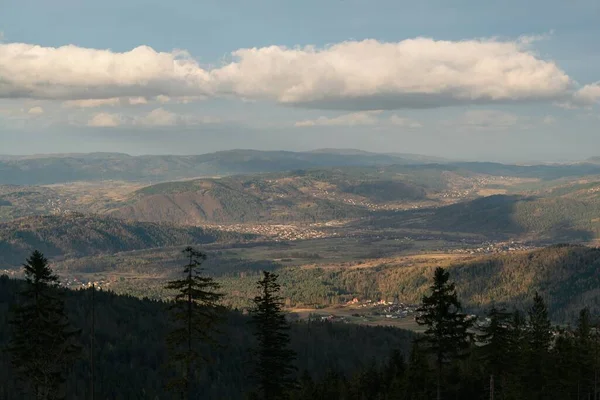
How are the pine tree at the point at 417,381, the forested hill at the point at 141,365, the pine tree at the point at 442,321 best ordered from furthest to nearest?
the forested hill at the point at 141,365 → the pine tree at the point at 417,381 → the pine tree at the point at 442,321

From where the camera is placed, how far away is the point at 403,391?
81.9 m

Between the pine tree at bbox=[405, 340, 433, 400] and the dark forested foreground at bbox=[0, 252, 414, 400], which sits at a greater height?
the pine tree at bbox=[405, 340, 433, 400]

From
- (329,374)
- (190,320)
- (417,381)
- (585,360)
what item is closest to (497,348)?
(585,360)

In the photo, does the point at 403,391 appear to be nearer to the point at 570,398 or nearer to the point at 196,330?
the point at 570,398

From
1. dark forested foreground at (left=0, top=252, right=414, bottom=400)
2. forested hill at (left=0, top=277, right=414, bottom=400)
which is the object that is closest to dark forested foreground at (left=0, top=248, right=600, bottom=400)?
dark forested foreground at (left=0, top=252, right=414, bottom=400)

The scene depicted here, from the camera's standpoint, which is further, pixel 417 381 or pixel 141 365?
pixel 141 365

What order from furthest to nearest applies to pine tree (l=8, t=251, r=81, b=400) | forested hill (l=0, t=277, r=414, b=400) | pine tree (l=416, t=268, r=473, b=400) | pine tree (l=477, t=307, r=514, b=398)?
forested hill (l=0, t=277, r=414, b=400) < pine tree (l=477, t=307, r=514, b=398) < pine tree (l=8, t=251, r=81, b=400) < pine tree (l=416, t=268, r=473, b=400)

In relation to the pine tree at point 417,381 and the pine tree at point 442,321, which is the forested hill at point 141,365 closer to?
the pine tree at point 417,381

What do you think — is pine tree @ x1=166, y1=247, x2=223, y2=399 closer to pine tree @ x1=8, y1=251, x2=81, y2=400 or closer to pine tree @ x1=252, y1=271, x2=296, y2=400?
pine tree @ x1=252, y1=271, x2=296, y2=400

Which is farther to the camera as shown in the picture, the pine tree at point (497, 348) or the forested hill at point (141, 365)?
the forested hill at point (141, 365)

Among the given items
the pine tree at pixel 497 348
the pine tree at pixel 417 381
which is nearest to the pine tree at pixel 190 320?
the pine tree at pixel 497 348

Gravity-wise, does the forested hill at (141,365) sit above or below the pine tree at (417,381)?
below

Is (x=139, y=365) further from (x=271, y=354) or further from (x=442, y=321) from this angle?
(x=442, y=321)

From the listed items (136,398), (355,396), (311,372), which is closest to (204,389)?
(136,398)
